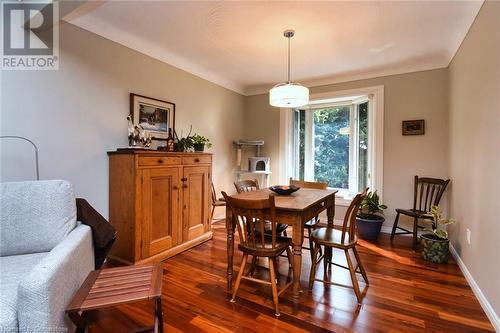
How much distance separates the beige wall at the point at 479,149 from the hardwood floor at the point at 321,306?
0.81 feet

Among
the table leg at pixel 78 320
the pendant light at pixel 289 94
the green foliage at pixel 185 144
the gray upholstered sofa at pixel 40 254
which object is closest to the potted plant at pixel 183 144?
the green foliage at pixel 185 144

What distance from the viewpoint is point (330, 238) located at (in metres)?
2.11

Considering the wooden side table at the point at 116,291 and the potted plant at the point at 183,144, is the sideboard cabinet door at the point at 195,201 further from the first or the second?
the wooden side table at the point at 116,291

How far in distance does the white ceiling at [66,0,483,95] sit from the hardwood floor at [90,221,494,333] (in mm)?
2413

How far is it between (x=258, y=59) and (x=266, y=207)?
2.41 metres

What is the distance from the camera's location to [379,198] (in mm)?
3820

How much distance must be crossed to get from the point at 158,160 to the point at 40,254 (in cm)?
126

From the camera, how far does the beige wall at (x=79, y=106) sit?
2.11m

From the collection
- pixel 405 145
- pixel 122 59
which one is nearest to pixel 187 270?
pixel 122 59

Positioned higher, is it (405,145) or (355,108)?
(355,108)

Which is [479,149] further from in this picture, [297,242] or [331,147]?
[331,147]

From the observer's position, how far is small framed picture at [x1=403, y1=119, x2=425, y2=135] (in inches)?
139

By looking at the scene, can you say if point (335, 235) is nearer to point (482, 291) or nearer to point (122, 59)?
point (482, 291)

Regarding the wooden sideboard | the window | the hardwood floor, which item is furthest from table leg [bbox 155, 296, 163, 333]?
the window
